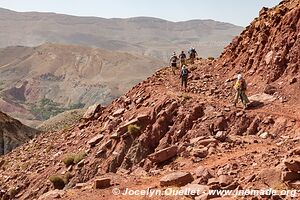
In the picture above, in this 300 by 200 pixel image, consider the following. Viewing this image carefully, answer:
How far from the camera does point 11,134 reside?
255 ft

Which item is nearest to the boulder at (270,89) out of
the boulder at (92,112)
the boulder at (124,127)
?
the boulder at (124,127)

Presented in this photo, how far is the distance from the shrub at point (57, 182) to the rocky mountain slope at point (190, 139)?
0.05m

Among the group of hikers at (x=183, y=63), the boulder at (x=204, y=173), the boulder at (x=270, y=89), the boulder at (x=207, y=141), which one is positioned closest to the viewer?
the boulder at (x=204, y=173)

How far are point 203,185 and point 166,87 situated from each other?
15221 mm

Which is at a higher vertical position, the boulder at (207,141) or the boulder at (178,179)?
the boulder at (207,141)

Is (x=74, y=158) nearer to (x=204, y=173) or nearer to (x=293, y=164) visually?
(x=204, y=173)

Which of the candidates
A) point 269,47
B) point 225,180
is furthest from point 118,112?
point 225,180

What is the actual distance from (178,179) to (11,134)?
68.5 meters

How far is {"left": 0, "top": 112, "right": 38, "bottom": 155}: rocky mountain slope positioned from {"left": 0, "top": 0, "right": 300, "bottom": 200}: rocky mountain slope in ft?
145

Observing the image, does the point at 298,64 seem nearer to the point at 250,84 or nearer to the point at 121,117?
the point at 250,84

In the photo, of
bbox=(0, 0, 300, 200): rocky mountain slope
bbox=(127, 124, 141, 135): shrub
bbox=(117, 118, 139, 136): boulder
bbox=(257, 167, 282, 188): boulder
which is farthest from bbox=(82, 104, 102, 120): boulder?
bbox=(257, 167, 282, 188): boulder

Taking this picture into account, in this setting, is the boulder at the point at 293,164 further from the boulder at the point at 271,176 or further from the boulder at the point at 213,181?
the boulder at the point at 213,181

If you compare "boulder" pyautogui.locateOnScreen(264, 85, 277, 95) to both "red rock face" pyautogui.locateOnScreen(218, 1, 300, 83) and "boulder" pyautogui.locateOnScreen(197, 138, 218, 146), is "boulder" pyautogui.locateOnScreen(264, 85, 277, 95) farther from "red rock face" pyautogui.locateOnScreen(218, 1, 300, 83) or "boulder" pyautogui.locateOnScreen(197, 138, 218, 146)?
"boulder" pyautogui.locateOnScreen(197, 138, 218, 146)

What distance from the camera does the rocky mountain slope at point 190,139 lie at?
46.4 ft
